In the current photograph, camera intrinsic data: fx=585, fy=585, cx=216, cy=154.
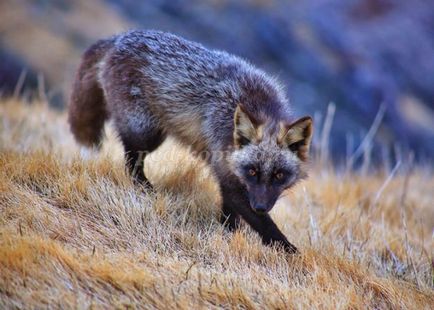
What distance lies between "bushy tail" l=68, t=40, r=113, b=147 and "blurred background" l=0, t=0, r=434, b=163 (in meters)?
9.01

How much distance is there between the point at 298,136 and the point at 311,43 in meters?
17.6

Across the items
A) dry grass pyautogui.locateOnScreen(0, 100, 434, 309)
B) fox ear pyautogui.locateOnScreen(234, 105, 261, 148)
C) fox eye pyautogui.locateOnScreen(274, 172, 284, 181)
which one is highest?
fox ear pyautogui.locateOnScreen(234, 105, 261, 148)

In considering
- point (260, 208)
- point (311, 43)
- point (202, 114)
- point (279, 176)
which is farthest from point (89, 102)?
point (311, 43)

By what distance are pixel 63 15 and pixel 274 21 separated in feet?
26.0

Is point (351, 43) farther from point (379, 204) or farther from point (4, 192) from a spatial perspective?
point (4, 192)

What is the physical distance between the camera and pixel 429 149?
1892 centimetres

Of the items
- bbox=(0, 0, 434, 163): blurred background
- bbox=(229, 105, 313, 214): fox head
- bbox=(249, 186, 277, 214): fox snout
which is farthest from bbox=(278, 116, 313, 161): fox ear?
bbox=(0, 0, 434, 163): blurred background

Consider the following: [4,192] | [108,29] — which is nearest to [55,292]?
[4,192]

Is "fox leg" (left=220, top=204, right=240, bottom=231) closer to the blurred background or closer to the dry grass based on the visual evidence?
the dry grass

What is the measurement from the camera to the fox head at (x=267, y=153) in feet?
15.8

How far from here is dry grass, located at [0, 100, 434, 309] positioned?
3.70 metres

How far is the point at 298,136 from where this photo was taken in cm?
494

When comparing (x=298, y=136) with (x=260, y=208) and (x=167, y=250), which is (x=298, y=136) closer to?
(x=260, y=208)

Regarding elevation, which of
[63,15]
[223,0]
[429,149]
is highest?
[223,0]
